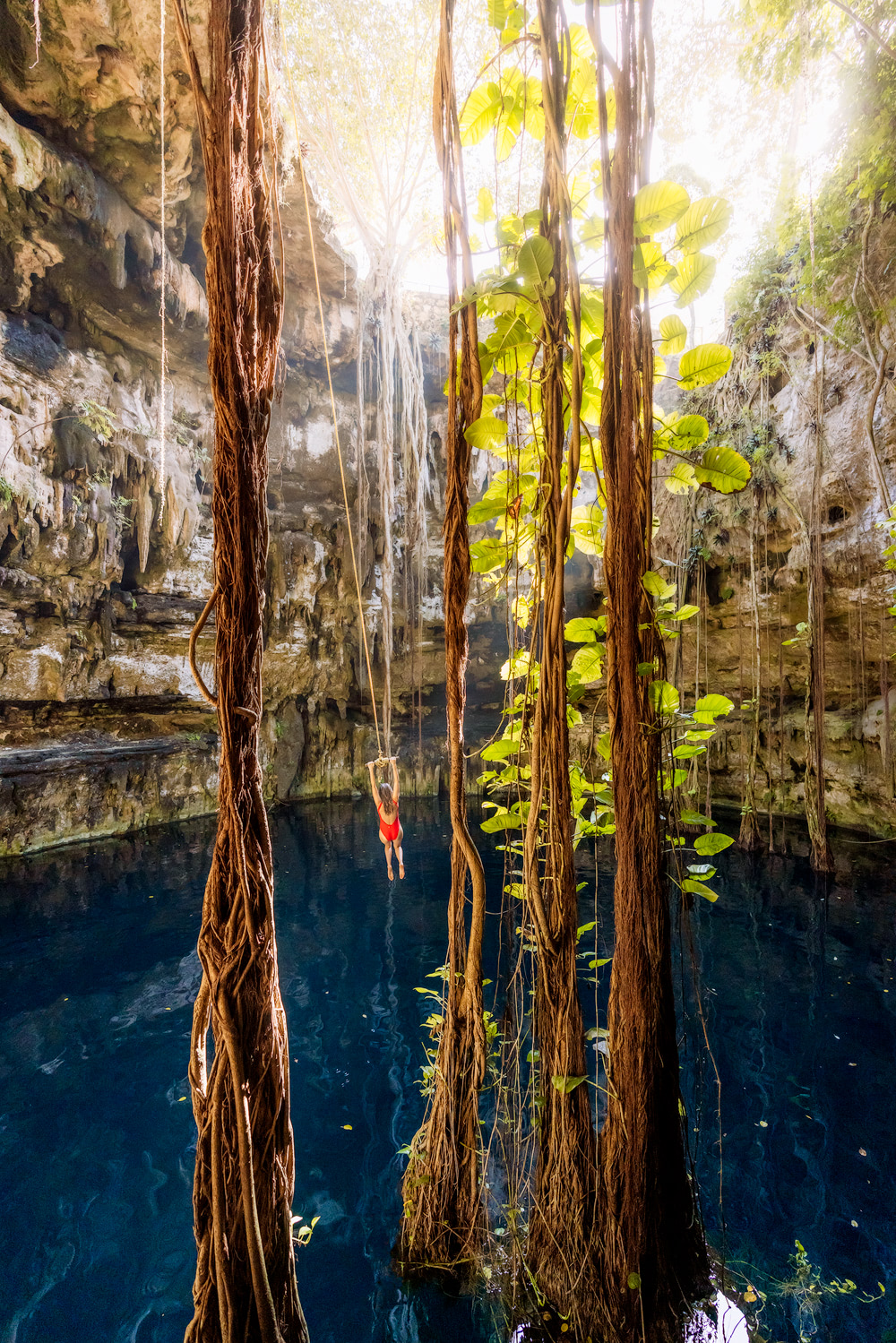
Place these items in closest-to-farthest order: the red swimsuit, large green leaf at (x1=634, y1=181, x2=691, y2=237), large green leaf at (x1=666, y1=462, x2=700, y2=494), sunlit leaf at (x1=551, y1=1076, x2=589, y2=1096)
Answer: large green leaf at (x1=634, y1=181, x2=691, y2=237) < sunlit leaf at (x1=551, y1=1076, x2=589, y2=1096) < large green leaf at (x1=666, y1=462, x2=700, y2=494) < the red swimsuit

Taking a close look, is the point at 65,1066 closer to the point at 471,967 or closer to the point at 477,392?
the point at 471,967

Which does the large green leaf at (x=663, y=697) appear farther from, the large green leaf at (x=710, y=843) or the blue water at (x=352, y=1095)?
the blue water at (x=352, y=1095)

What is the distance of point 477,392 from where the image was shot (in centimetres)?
133

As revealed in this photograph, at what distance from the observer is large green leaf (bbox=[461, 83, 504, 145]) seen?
4.53 feet

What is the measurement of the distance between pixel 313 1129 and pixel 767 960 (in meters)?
3.20

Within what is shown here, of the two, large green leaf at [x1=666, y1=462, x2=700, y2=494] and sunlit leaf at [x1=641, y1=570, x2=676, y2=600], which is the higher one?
large green leaf at [x1=666, y1=462, x2=700, y2=494]

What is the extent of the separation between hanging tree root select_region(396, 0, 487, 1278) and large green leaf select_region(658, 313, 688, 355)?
0.42 m

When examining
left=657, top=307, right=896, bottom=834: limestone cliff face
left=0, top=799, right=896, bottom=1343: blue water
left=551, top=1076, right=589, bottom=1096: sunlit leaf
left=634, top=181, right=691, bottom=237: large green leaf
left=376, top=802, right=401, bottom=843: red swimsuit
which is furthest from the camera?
left=657, top=307, right=896, bottom=834: limestone cliff face

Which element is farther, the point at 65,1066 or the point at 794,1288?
the point at 65,1066

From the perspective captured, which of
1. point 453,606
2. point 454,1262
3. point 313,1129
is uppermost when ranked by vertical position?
point 453,606

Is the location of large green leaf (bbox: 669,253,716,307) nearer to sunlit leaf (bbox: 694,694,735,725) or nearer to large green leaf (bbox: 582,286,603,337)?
large green leaf (bbox: 582,286,603,337)

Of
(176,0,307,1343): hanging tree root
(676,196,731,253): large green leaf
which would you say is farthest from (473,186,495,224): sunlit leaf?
(176,0,307,1343): hanging tree root

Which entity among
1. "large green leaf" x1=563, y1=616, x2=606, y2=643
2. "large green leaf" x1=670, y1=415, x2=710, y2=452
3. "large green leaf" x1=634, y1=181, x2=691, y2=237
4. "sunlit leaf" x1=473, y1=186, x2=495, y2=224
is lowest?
"large green leaf" x1=563, y1=616, x2=606, y2=643

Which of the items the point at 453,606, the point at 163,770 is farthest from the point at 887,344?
the point at 163,770
